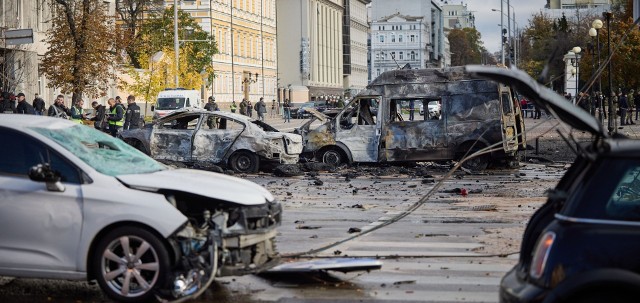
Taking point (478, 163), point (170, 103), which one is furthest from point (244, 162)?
point (170, 103)

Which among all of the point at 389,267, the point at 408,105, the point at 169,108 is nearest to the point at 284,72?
the point at 169,108

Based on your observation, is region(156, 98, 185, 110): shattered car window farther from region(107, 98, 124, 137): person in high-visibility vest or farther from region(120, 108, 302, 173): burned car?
region(120, 108, 302, 173): burned car

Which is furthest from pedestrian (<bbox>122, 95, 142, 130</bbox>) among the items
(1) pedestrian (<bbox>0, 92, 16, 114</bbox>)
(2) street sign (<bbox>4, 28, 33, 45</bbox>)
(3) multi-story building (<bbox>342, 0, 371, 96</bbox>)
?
(3) multi-story building (<bbox>342, 0, 371, 96</bbox>)

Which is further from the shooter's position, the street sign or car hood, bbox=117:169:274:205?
the street sign

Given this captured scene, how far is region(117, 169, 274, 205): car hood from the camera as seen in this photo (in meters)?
9.44

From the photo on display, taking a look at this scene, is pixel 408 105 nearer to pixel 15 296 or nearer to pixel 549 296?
pixel 15 296

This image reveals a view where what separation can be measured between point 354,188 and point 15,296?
13321 mm

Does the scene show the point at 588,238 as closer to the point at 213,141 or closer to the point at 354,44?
the point at 213,141

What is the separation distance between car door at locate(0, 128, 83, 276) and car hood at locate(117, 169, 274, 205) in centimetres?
49

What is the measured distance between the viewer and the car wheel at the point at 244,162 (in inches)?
1051

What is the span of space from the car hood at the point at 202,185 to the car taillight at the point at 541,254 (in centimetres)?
317

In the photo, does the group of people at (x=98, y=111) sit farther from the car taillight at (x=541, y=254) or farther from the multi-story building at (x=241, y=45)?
the multi-story building at (x=241, y=45)

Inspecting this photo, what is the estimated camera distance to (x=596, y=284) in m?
6.64

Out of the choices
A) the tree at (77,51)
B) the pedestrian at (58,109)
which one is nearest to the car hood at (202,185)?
the pedestrian at (58,109)
